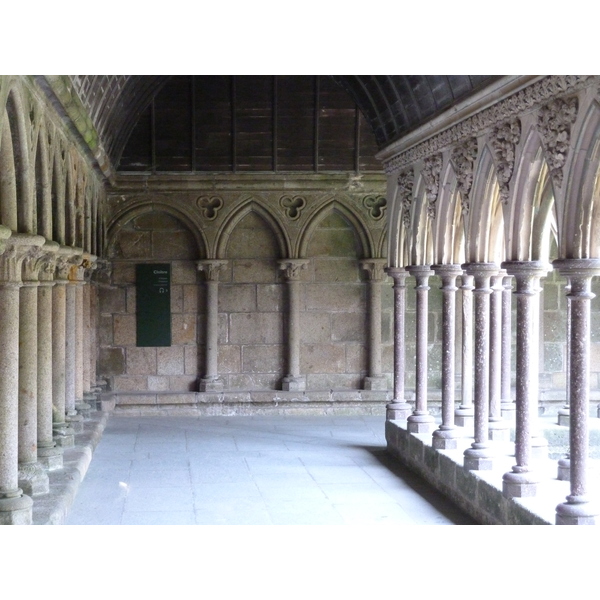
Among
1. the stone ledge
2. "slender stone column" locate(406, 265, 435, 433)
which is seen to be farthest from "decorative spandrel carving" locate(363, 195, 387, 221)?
the stone ledge

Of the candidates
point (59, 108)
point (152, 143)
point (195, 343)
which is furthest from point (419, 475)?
point (152, 143)

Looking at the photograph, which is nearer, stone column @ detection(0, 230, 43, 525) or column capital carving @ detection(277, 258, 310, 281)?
stone column @ detection(0, 230, 43, 525)

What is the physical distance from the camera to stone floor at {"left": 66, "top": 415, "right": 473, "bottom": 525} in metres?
7.76

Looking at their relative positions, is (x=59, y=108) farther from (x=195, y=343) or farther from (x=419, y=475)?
(x=195, y=343)

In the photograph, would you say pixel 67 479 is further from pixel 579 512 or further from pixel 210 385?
pixel 210 385

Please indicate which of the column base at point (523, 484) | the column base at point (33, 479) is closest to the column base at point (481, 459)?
the column base at point (523, 484)

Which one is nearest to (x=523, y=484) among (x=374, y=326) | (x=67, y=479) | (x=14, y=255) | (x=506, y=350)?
(x=506, y=350)

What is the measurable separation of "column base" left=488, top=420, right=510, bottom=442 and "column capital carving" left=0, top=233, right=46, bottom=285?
14.6 feet

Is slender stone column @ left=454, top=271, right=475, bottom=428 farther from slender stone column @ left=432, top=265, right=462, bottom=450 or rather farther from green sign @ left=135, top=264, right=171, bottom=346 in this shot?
green sign @ left=135, top=264, right=171, bottom=346

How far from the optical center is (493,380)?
8.36 meters

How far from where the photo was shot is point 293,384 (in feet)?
46.5

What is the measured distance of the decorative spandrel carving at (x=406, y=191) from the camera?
1053cm

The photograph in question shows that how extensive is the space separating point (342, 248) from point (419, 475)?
5640 millimetres

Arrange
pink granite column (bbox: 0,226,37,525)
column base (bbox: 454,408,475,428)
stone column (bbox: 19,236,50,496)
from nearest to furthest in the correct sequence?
pink granite column (bbox: 0,226,37,525)
stone column (bbox: 19,236,50,496)
column base (bbox: 454,408,475,428)
